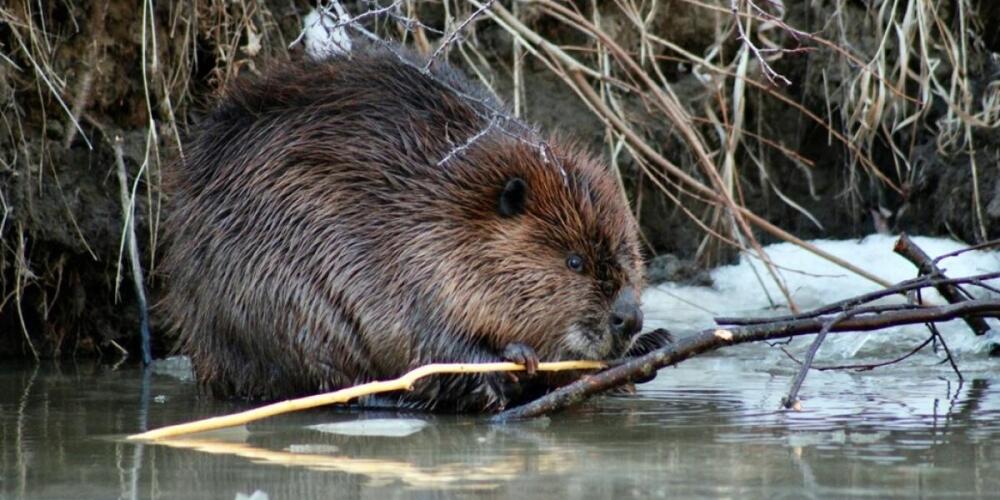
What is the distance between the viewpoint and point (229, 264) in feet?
14.4

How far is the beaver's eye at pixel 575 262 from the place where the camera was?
4.18 metres

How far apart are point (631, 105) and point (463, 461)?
11.6 ft

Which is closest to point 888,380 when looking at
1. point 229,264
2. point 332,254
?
point 332,254

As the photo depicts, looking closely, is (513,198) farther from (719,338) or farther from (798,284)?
(798,284)

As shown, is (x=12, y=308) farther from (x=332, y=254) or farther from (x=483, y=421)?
(x=483, y=421)

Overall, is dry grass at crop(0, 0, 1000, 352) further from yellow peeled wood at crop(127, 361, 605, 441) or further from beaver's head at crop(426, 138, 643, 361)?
yellow peeled wood at crop(127, 361, 605, 441)

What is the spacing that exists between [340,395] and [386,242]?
2.77ft

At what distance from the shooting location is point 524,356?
3.98 m

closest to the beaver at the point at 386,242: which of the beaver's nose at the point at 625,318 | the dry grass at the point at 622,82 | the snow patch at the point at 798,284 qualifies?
the beaver's nose at the point at 625,318

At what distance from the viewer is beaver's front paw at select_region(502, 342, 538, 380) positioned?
3965mm

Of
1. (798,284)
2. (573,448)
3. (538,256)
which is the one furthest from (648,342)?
(798,284)

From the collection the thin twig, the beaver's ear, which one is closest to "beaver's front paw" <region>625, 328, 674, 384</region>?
the beaver's ear

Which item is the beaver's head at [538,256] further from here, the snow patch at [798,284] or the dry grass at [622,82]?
the snow patch at [798,284]

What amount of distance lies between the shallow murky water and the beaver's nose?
21 cm
